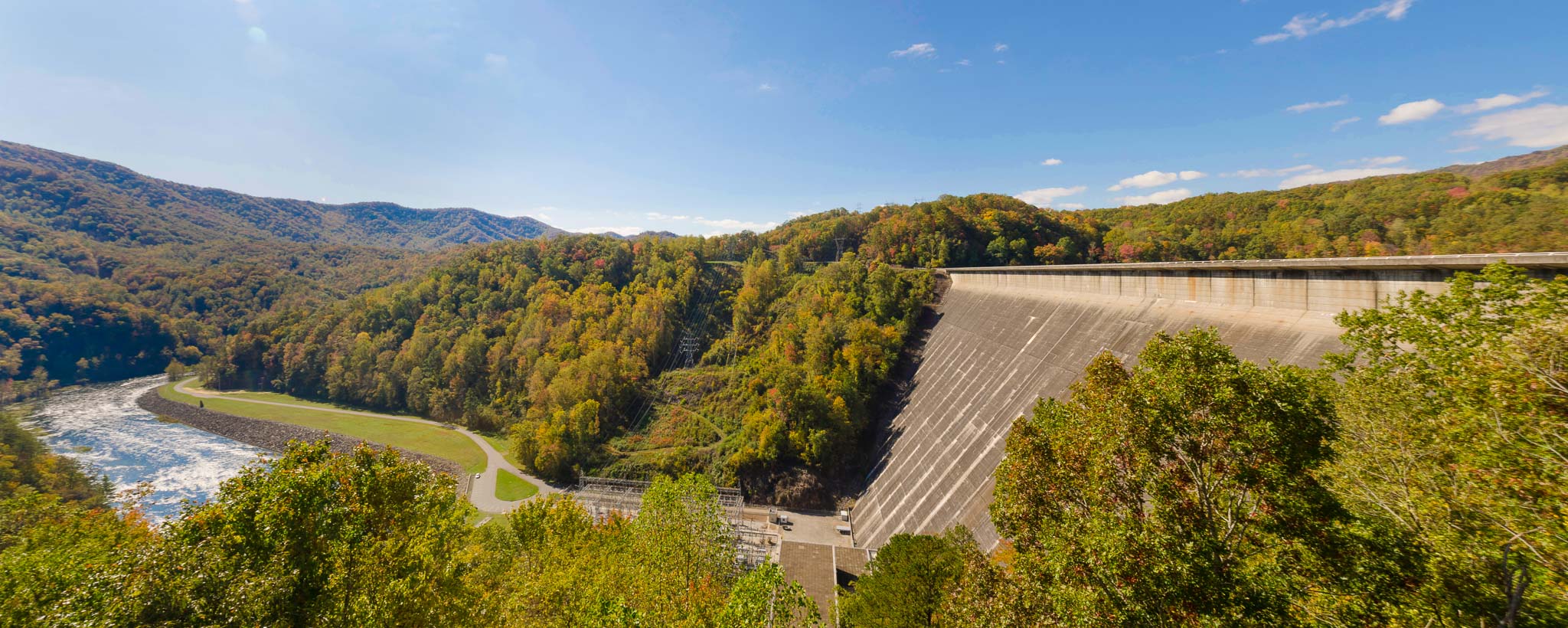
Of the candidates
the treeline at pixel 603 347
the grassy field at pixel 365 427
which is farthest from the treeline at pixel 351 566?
the grassy field at pixel 365 427

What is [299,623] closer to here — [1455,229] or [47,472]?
[47,472]

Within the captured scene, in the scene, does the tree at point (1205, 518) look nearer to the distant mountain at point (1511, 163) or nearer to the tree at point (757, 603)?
the tree at point (757, 603)

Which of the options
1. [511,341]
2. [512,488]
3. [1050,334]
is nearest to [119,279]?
[511,341]

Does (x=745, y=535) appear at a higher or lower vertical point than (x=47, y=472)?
lower

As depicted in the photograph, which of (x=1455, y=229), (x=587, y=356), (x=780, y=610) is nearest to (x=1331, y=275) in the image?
(x=780, y=610)

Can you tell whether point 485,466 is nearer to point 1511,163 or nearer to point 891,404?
point 891,404
